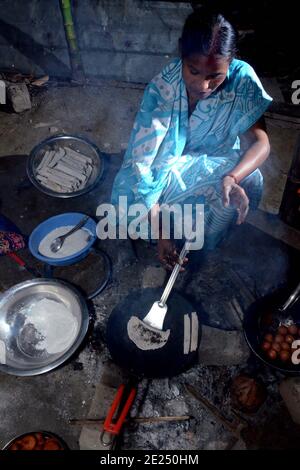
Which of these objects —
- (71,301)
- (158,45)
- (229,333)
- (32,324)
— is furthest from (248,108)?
(158,45)

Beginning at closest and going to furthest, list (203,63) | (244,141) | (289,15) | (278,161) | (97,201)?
(203,63)
(244,141)
(97,201)
(278,161)
(289,15)

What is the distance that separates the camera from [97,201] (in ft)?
16.5

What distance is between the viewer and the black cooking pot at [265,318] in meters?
3.41

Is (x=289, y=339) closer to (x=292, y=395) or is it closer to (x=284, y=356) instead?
(x=284, y=356)

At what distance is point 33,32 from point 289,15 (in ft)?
14.3

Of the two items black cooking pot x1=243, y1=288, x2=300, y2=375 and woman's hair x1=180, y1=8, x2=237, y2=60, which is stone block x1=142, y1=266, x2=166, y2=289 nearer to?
black cooking pot x1=243, y1=288, x2=300, y2=375

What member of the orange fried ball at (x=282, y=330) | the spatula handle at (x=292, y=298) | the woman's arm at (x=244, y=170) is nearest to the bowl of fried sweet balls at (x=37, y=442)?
the orange fried ball at (x=282, y=330)

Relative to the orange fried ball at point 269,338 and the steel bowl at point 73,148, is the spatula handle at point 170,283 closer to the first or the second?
the orange fried ball at point 269,338

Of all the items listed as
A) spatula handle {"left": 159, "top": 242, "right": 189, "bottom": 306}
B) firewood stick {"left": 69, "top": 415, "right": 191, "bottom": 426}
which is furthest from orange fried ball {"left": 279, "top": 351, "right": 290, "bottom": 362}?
spatula handle {"left": 159, "top": 242, "right": 189, "bottom": 306}

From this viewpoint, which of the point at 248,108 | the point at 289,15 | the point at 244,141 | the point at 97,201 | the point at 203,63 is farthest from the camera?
the point at 289,15

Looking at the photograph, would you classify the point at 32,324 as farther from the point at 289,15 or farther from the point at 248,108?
the point at 289,15

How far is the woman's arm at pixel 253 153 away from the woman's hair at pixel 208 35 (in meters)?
1.02

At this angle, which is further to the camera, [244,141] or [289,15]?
[289,15]

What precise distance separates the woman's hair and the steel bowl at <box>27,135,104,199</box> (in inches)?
101
